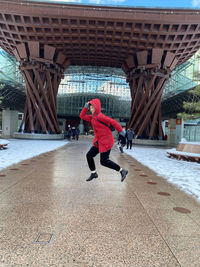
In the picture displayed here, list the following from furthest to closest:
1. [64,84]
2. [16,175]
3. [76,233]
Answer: [64,84] < [16,175] < [76,233]

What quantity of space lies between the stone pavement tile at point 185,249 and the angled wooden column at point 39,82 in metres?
24.0

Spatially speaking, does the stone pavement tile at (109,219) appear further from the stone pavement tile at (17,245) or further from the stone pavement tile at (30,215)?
the stone pavement tile at (17,245)

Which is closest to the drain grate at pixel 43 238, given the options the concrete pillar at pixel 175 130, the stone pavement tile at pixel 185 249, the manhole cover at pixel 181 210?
the stone pavement tile at pixel 185 249

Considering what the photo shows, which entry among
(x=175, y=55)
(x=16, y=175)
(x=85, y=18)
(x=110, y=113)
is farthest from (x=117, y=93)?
(x=16, y=175)

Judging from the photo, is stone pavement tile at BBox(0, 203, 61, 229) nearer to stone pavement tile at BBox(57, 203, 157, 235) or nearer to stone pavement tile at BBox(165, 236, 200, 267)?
stone pavement tile at BBox(57, 203, 157, 235)

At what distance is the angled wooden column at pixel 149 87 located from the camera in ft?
77.6

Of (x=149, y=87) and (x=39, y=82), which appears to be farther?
(x=39, y=82)

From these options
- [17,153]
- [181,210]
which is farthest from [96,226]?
[17,153]

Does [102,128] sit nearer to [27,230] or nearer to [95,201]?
[95,201]

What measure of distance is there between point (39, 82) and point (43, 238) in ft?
79.5

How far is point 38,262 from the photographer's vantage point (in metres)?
1.68

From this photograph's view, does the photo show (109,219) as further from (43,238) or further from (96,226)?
(43,238)

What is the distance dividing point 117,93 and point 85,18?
112 feet

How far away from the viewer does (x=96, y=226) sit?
242 cm
